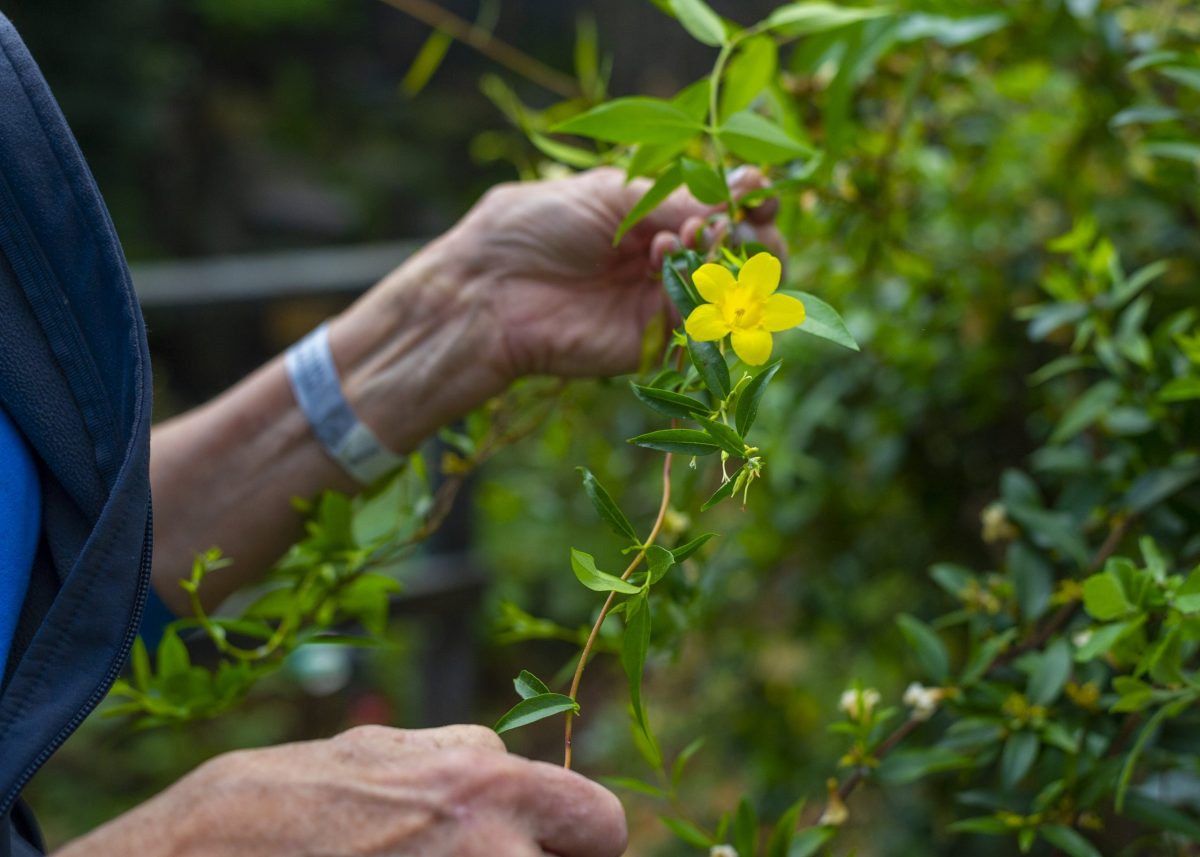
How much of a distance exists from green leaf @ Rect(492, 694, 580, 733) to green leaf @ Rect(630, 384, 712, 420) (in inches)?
5.4

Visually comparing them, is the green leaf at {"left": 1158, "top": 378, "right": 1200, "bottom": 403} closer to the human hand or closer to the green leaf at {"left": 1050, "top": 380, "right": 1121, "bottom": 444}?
the green leaf at {"left": 1050, "top": 380, "right": 1121, "bottom": 444}

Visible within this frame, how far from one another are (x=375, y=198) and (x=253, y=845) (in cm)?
533

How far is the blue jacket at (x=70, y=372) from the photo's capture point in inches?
23.8

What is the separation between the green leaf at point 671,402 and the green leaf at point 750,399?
0.02 metres

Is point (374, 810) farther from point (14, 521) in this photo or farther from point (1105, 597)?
point (1105, 597)

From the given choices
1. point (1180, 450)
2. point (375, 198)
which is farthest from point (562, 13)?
point (1180, 450)

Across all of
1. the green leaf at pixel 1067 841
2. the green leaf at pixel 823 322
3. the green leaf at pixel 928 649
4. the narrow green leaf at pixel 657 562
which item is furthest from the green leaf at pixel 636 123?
the green leaf at pixel 1067 841

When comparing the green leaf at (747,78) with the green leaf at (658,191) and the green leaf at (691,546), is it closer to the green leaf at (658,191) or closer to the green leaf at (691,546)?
the green leaf at (658,191)

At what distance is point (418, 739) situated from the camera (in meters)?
0.49

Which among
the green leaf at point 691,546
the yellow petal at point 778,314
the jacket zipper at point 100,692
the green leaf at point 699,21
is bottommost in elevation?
the jacket zipper at point 100,692

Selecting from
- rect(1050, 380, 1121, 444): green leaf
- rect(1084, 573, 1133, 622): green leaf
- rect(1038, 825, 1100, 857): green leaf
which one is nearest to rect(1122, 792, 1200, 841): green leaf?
rect(1038, 825, 1100, 857): green leaf

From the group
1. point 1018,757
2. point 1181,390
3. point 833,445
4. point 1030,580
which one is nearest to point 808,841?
point 1018,757

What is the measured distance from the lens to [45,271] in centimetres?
64

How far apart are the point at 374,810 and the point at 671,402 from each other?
0.22 m
